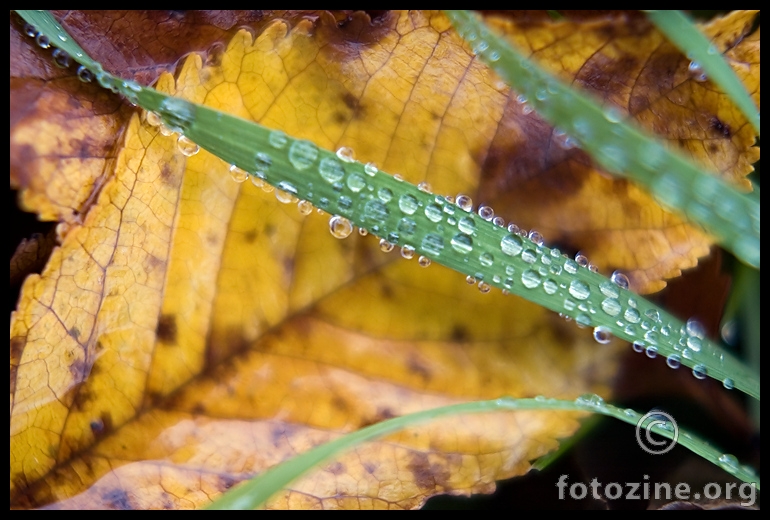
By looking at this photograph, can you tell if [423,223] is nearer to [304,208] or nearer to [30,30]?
[304,208]

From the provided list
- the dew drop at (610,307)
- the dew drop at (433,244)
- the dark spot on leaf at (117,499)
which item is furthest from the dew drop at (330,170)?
the dark spot on leaf at (117,499)

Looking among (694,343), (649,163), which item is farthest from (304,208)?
(694,343)

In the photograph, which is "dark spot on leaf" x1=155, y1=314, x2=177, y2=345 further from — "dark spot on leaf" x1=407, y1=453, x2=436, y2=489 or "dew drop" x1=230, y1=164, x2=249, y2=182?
"dark spot on leaf" x1=407, y1=453, x2=436, y2=489

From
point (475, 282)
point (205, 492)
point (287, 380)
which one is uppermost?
point (475, 282)

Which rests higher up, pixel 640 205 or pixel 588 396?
pixel 640 205

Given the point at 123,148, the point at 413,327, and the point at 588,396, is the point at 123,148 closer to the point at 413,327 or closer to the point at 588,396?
the point at 413,327

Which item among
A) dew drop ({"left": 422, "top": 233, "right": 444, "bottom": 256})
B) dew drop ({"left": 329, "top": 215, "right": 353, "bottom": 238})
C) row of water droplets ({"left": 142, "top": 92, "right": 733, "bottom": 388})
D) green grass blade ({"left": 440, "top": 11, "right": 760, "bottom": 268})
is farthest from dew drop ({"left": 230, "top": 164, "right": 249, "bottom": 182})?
green grass blade ({"left": 440, "top": 11, "right": 760, "bottom": 268})

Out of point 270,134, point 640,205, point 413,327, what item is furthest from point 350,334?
point 640,205

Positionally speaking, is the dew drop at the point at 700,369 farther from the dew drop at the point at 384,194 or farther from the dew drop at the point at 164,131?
the dew drop at the point at 164,131
